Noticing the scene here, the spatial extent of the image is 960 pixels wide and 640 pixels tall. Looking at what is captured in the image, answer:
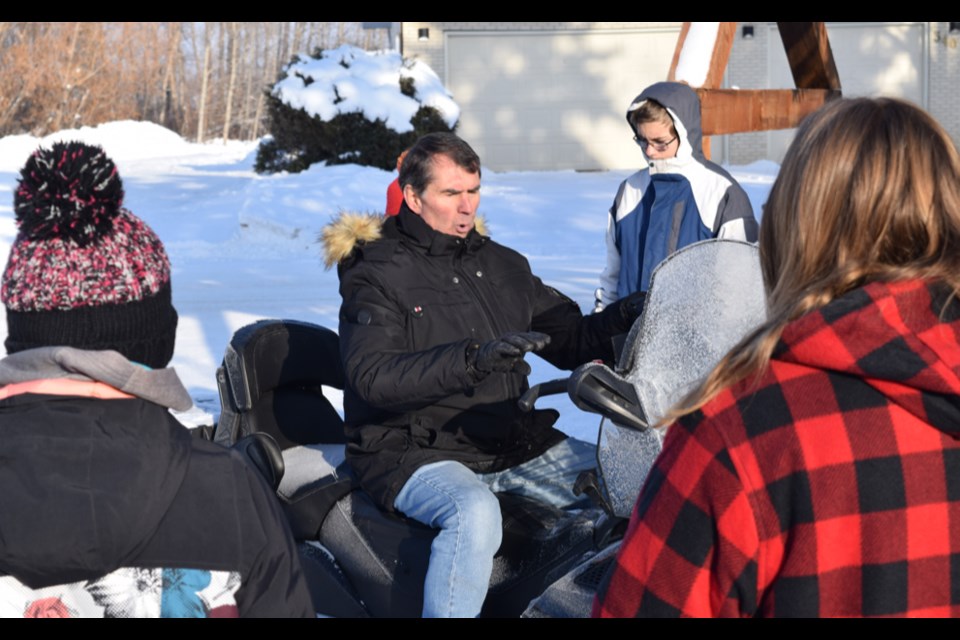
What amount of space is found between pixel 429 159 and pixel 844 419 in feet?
7.37

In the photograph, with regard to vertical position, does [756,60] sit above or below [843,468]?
below

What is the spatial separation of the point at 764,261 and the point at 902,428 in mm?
294

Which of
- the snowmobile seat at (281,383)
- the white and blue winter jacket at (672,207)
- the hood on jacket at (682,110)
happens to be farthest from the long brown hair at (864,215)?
the hood on jacket at (682,110)

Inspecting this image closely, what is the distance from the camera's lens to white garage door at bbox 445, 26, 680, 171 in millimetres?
23422

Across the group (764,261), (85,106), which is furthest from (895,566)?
(85,106)

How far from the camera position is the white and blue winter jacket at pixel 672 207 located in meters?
4.32

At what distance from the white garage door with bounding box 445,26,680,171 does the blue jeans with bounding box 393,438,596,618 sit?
2089 cm

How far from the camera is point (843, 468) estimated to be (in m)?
1.37

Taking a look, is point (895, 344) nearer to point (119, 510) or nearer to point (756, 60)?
point (119, 510)

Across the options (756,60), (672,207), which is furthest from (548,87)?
(672,207)

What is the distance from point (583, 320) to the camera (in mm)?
3582

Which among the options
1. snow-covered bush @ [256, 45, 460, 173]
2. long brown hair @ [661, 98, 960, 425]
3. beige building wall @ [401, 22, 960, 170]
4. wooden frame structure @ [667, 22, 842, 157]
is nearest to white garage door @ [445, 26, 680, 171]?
beige building wall @ [401, 22, 960, 170]

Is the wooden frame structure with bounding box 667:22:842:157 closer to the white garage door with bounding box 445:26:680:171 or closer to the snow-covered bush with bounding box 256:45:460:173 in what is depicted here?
the snow-covered bush with bounding box 256:45:460:173

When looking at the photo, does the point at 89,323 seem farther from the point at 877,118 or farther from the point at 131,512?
the point at 877,118
